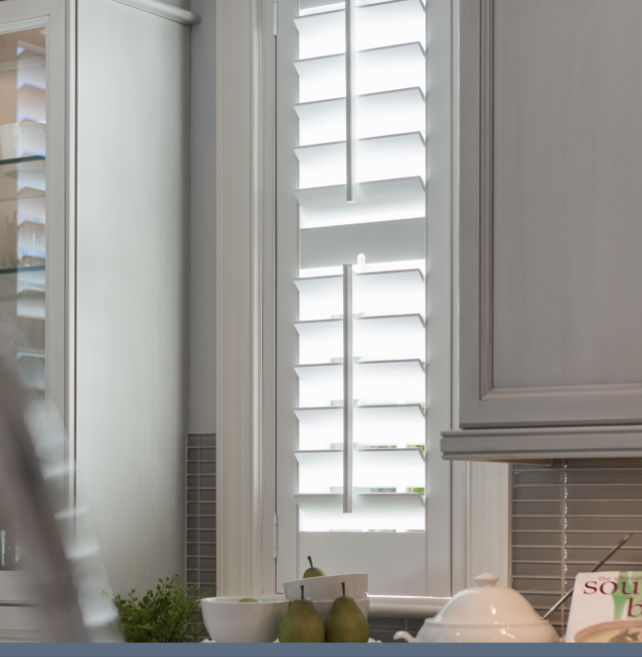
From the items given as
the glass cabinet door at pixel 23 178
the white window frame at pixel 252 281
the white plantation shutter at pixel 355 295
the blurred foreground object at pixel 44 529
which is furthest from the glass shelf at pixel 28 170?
the blurred foreground object at pixel 44 529

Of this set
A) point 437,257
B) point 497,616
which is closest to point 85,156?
point 437,257

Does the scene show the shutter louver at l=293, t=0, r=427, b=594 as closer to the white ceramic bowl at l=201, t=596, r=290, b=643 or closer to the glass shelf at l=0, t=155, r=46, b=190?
the white ceramic bowl at l=201, t=596, r=290, b=643

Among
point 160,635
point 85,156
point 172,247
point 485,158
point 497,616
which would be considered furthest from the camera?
point 172,247

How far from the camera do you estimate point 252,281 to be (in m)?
1.97

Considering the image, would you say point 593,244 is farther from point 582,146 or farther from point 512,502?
point 512,502

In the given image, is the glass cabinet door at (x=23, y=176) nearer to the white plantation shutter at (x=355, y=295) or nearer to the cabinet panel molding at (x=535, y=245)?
the white plantation shutter at (x=355, y=295)

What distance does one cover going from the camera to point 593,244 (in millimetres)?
1310

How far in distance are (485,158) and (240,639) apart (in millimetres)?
863

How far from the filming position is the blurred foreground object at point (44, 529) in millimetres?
219

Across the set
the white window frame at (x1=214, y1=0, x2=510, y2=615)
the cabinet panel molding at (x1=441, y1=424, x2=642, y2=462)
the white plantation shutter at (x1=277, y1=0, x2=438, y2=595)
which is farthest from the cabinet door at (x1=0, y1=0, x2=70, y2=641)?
the cabinet panel molding at (x1=441, y1=424, x2=642, y2=462)

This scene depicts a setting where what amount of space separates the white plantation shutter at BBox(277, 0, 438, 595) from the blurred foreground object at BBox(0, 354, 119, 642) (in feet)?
5.08

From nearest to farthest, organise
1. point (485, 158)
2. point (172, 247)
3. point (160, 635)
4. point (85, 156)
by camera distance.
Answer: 1. point (485, 158)
2. point (160, 635)
3. point (85, 156)
4. point (172, 247)

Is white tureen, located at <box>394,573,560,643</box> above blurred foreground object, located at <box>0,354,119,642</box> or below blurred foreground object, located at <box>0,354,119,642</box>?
below

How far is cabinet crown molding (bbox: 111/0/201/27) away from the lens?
77.0 inches
